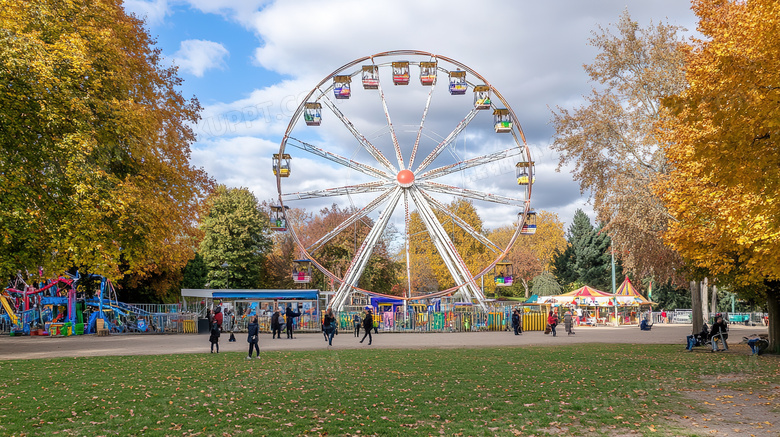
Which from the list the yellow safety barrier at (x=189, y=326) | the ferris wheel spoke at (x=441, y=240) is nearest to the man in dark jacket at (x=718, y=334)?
the ferris wheel spoke at (x=441, y=240)

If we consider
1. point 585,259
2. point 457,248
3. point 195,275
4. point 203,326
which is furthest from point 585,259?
point 203,326

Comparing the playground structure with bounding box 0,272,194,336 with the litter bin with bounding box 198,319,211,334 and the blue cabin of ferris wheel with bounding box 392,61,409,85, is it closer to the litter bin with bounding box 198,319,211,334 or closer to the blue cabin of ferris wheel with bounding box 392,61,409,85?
the litter bin with bounding box 198,319,211,334

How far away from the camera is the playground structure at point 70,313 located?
30.5 meters

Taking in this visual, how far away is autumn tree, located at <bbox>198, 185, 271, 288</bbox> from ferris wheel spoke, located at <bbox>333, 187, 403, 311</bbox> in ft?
63.3

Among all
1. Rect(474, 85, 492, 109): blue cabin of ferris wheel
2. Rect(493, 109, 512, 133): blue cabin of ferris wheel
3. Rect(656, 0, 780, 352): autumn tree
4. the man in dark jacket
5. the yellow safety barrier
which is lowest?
the yellow safety barrier

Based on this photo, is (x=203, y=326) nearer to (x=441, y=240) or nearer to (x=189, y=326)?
(x=189, y=326)

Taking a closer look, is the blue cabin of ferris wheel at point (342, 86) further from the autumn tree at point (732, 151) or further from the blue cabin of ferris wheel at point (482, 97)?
the autumn tree at point (732, 151)

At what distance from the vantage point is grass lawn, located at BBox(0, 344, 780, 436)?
824 centimetres

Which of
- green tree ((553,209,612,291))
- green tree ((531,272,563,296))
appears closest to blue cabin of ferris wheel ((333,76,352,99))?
green tree ((553,209,612,291))

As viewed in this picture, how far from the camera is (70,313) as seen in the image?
31.7m

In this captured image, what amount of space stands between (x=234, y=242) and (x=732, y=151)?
4710 centimetres

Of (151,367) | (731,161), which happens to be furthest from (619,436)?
(151,367)

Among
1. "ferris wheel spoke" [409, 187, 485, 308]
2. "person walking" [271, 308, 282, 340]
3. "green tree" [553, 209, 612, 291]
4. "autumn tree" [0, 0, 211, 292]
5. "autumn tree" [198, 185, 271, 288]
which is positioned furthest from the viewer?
"green tree" [553, 209, 612, 291]

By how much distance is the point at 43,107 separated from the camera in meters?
13.8
